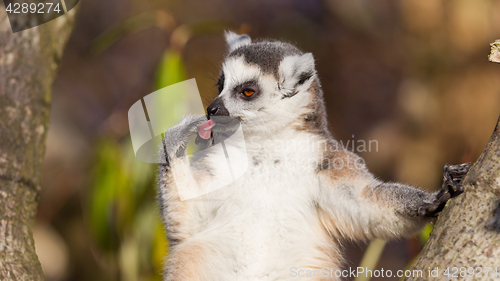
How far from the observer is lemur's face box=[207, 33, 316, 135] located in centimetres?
214

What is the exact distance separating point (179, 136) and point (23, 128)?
0.74 metres

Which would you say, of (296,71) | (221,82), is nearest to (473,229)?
(296,71)

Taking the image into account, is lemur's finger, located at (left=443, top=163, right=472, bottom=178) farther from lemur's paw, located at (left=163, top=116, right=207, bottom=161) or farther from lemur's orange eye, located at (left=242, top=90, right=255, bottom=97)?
lemur's paw, located at (left=163, top=116, right=207, bottom=161)

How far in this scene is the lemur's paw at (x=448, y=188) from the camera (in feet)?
4.65

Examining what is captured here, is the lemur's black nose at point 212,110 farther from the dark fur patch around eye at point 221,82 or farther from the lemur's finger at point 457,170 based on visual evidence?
the lemur's finger at point 457,170

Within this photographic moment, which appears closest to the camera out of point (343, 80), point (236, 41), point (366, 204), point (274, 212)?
point (366, 204)

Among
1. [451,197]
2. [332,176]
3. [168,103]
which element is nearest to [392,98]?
[168,103]

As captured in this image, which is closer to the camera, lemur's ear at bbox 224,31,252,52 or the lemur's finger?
the lemur's finger

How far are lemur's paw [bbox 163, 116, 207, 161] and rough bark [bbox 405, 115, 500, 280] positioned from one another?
128 cm

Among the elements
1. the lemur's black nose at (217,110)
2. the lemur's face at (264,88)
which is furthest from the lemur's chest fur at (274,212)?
the lemur's black nose at (217,110)

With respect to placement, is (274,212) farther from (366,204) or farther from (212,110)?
(212,110)

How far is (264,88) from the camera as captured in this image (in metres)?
2.22

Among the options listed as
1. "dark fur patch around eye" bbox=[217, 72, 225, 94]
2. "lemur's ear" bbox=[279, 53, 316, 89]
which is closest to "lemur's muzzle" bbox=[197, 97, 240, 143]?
"dark fur patch around eye" bbox=[217, 72, 225, 94]

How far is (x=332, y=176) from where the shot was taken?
1.99 meters
